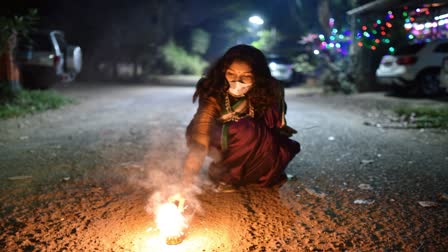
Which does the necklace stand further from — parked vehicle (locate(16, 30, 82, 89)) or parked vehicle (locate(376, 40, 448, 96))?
parked vehicle (locate(16, 30, 82, 89))

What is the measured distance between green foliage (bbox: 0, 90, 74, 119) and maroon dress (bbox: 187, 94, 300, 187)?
6.66 meters

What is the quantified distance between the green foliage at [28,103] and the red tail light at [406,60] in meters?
10.00

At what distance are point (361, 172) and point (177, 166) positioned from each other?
2045 millimetres

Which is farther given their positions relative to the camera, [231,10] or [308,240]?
[231,10]

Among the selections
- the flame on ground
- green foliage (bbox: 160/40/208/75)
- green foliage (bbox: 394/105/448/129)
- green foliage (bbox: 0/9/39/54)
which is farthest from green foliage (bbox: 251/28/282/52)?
the flame on ground

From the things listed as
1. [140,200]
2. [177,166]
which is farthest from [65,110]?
[140,200]

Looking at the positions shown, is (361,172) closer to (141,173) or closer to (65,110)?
(141,173)

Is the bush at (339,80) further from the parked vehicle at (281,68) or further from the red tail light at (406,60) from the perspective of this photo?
the parked vehicle at (281,68)

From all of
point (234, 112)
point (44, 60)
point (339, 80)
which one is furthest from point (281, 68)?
point (234, 112)

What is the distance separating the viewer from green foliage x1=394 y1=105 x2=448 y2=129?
22.6ft

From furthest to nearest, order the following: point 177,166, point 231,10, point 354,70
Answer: point 231,10 → point 354,70 → point 177,166

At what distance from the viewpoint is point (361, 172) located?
13.7 ft

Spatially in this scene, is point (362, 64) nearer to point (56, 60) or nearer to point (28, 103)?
point (56, 60)

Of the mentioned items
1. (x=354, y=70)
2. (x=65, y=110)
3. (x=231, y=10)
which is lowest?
(x=65, y=110)
